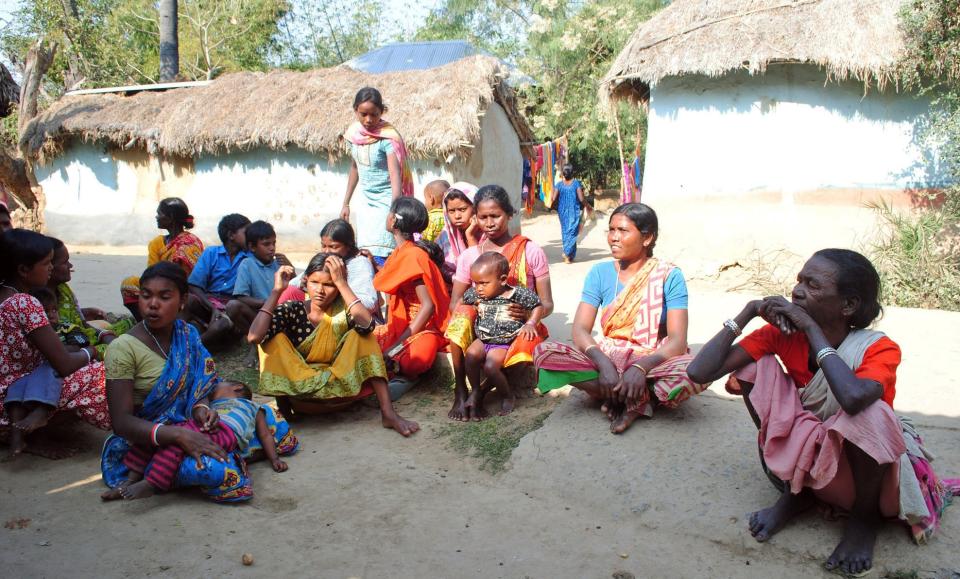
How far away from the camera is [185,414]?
3.32 m

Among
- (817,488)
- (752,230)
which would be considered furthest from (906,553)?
(752,230)

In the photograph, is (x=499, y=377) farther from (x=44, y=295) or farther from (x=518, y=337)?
(x=44, y=295)

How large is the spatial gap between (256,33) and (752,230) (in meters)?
20.0

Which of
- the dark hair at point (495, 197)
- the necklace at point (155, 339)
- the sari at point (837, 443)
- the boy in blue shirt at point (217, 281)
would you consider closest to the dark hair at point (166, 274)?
the necklace at point (155, 339)

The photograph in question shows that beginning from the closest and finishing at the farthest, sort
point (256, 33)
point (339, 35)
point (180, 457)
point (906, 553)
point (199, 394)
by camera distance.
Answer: point (906, 553), point (180, 457), point (199, 394), point (256, 33), point (339, 35)

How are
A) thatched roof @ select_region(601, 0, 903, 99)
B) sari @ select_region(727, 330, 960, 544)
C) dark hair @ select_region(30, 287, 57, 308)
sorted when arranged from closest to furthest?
sari @ select_region(727, 330, 960, 544) < dark hair @ select_region(30, 287, 57, 308) < thatched roof @ select_region(601, 0, 903, 99)

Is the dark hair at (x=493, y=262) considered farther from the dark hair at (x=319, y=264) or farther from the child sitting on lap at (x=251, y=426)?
the child sitting on lap at (x=251, y=426)

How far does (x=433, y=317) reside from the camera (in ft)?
15.5

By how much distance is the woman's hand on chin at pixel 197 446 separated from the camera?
121 inches

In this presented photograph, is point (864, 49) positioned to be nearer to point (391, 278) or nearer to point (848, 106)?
point (848, 106)

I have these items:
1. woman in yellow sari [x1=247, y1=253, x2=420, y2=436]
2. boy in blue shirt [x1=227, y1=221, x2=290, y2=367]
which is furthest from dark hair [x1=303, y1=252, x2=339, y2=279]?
boy in blue shirt [x1=227, y1=221, x2=290, y2=367]

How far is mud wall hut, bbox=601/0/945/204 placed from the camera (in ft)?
25.3

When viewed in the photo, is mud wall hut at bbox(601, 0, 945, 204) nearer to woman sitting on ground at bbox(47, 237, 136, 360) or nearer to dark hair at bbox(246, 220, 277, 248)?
dark hair at bbox(246, 220, 277, 248)

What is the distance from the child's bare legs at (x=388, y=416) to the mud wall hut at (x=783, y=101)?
5968 millimetres
